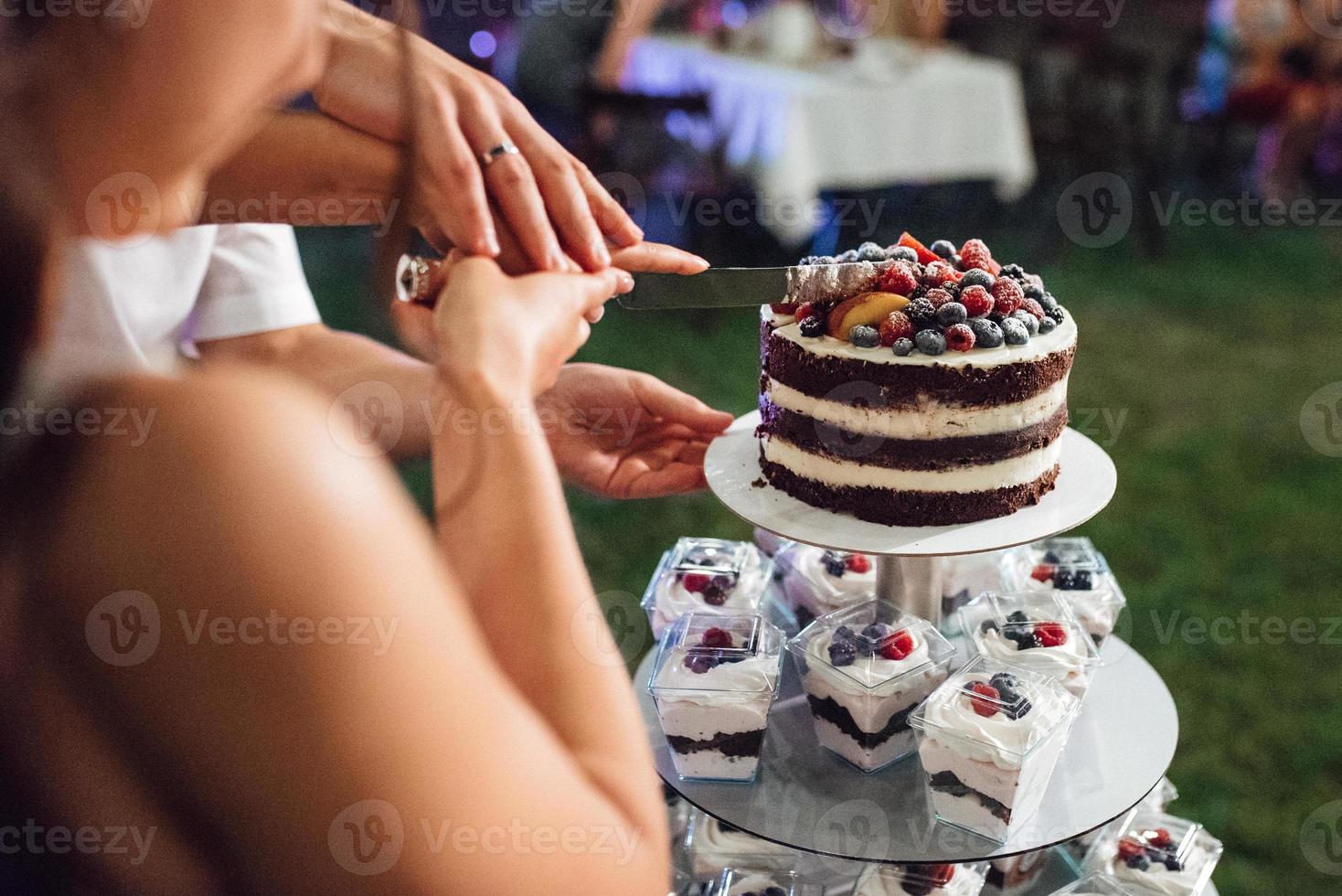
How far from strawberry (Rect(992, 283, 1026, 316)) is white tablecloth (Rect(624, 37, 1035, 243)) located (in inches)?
142

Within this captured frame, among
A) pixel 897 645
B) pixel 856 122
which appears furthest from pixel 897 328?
pixel 856 122

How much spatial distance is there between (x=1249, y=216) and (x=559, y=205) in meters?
7.15

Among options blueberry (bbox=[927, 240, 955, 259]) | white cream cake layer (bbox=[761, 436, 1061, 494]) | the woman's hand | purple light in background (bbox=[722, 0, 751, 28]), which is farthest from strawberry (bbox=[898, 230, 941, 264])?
purple light in background (bbox=[722, 0, 751, 28])

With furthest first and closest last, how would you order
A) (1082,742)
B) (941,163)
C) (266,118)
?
(941,163) → (1082,742) → (266,118)

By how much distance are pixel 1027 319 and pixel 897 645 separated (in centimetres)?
49

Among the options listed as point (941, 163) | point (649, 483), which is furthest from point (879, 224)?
point (649, 483)

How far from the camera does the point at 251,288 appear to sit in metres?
1.48

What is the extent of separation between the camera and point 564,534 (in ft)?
2.37

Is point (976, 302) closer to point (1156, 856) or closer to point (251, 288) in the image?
point (1156, 856)

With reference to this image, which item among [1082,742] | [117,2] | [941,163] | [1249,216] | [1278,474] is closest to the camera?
[117,2]

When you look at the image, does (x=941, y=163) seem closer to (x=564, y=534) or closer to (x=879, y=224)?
(x=879, y=224)

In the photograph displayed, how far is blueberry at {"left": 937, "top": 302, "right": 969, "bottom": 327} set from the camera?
55.1 inches

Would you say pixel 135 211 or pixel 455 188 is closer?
pixel 135 211

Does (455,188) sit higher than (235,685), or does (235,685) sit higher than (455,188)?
(455,188)
